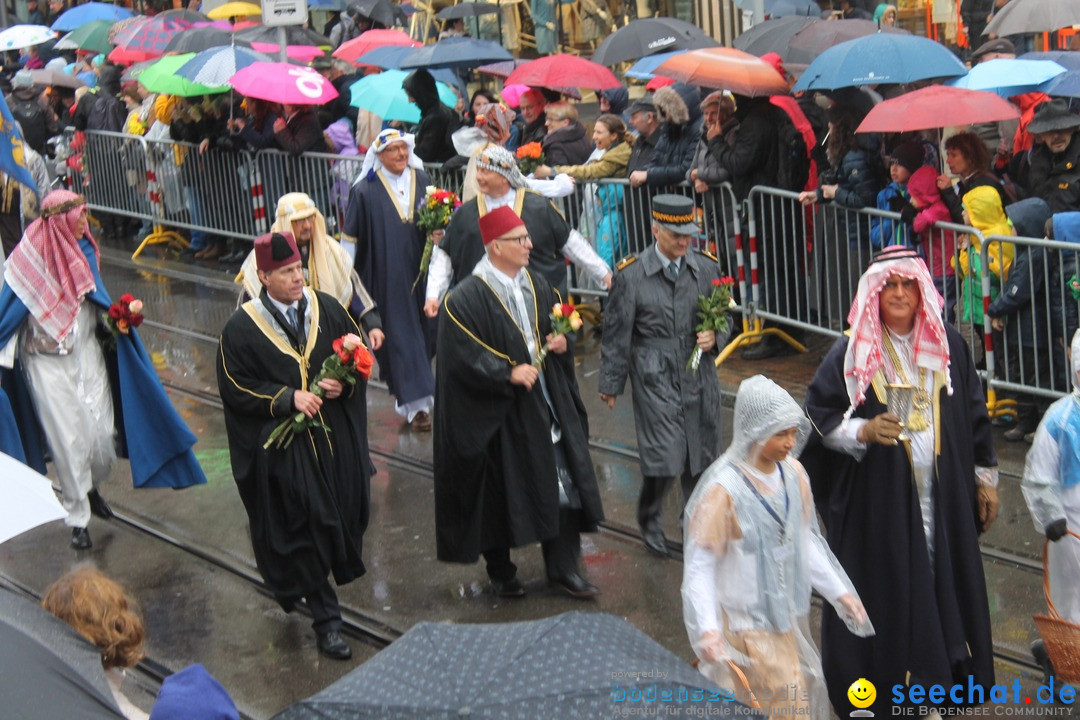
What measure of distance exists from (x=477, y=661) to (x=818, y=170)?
812cm

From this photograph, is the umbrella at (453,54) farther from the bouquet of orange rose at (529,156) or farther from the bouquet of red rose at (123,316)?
the bouquet of red rose at (123,316)

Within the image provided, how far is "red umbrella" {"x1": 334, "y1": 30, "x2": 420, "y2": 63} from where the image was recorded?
1677 cm

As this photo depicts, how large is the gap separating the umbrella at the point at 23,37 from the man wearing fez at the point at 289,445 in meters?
16.1

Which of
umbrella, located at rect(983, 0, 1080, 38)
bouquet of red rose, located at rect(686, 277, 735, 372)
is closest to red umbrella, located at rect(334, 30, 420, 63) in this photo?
umbrella, located at rect(983, 0, 1080, 38)

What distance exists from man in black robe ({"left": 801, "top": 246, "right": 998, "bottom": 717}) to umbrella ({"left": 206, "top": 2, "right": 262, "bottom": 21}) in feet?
51.9

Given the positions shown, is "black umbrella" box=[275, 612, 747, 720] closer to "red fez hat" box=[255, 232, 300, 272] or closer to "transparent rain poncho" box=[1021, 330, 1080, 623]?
"transparent rain poncho" box=[1021, 330, 1080, 623]

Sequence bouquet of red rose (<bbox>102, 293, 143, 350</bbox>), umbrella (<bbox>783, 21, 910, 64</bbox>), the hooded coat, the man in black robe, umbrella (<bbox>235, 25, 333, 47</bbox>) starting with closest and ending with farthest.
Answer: the man in black robe → bouquet of red rose (<bbox>102, 293, 143, 350</bbox>) → umbrella (<bbox>783, 21, 910, 64</bbox>) → the hooded coat → umbrella (<bbox>235, 25, 333, 47</bbox>)

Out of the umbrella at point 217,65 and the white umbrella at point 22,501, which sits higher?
the white umbrella at point 22,501

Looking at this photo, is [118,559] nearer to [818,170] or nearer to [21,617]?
[21,617]

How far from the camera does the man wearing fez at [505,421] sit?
7469 millimetres

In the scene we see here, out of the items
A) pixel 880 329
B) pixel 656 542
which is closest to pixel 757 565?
pixel 880 329

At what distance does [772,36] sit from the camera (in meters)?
12.9

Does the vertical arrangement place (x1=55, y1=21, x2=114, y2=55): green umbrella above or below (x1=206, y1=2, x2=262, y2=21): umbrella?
below

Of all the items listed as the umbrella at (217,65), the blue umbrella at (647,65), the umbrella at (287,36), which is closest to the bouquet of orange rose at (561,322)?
the blue umbrella at (647,65)
